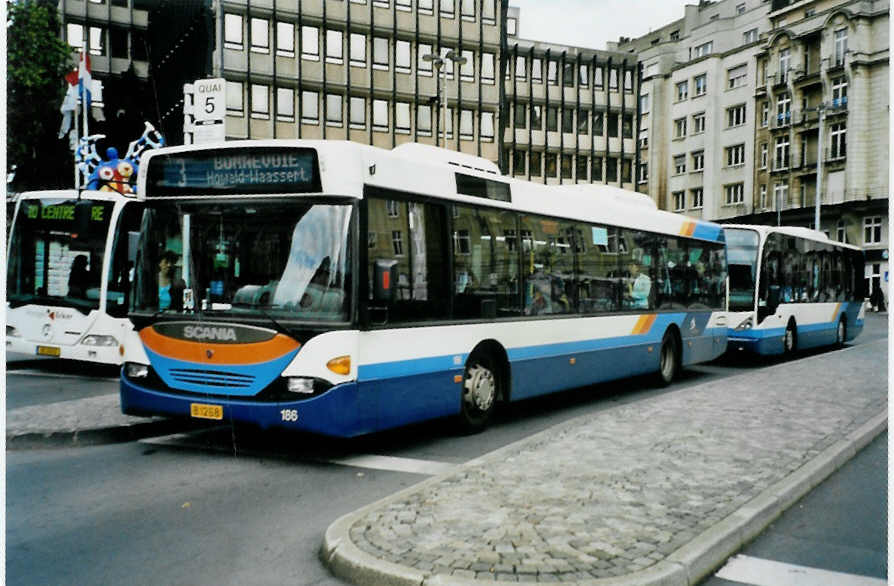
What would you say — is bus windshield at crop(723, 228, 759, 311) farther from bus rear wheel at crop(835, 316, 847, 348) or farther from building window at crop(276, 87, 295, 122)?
building window at crop(276, 87, 295, 122)

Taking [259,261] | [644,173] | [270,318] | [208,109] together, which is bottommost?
[270,318]

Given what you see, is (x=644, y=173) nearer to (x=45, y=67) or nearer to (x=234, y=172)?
(x=45, y=67)

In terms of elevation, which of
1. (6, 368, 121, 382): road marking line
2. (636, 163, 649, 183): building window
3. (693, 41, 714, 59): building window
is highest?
(693, 41, 714, 59): building window

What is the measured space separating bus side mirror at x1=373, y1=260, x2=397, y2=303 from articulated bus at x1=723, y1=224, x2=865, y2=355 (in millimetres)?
12348

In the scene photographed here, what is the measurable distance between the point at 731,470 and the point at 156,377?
4816mm

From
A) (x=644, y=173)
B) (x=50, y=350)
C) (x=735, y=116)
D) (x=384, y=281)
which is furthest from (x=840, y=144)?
(x=644, y=173)

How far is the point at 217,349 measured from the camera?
7.88 metres

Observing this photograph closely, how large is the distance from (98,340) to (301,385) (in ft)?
24.9

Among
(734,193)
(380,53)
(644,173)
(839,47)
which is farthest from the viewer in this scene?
(644,173)

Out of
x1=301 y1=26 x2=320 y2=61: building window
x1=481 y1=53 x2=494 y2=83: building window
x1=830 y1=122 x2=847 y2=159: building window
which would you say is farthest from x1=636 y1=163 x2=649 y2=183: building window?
x1=830 y1=122 x2=847 y2=159: building window

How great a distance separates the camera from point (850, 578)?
5.09 meters

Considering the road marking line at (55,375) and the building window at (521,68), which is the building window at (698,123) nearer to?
the building window at (521,68)

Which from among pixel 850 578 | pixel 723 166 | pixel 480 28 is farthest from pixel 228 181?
pixel 723 166

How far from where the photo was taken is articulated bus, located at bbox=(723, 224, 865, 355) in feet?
61.2
